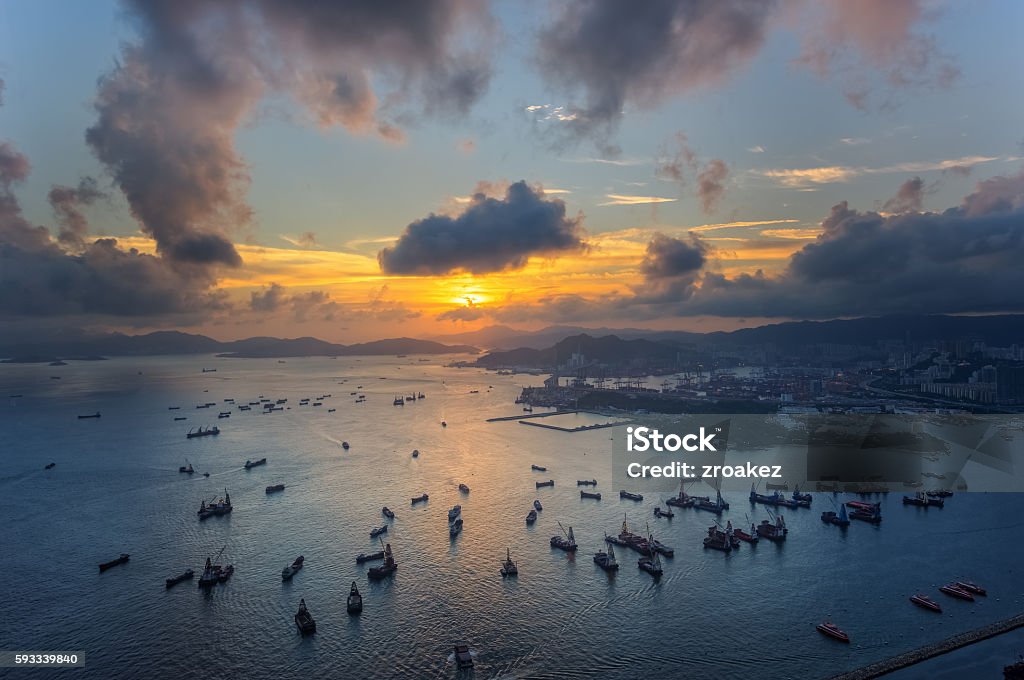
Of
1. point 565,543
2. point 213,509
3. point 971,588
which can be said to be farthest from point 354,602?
point 971,588

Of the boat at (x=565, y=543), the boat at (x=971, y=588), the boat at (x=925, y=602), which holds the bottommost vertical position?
the boat at (x=565, y=543)

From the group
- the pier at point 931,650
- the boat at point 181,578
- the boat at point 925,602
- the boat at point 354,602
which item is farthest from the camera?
the boat at point 181,578

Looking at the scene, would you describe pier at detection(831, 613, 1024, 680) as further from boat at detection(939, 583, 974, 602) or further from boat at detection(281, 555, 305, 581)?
boat at detection(281, 555, 305, 581)

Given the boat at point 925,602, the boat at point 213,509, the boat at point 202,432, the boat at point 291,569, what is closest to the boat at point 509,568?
the boat at point 291,569

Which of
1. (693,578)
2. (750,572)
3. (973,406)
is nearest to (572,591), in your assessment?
(693,578)

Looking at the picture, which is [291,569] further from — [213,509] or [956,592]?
[956,592]

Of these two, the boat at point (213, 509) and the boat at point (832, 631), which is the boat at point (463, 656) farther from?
the boat at point (213, 509)
